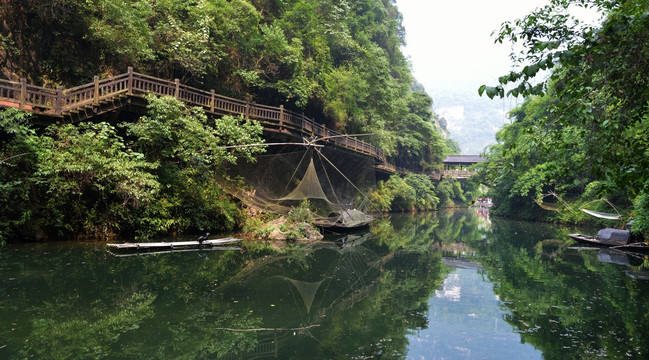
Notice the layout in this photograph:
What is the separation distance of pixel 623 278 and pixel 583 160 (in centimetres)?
795

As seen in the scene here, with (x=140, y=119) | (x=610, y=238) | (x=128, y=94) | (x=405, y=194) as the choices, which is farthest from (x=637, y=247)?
(x=405, y=194)

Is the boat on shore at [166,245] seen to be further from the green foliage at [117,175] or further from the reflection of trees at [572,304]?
the reflection of trees at [572,304]

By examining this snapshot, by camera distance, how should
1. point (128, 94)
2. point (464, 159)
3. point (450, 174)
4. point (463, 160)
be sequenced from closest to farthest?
1. point (128, 94)
2. point (450, 174)
3. point (463, 160)
4. point (464, 159)

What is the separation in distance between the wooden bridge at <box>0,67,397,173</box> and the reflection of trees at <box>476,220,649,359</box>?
10.2 m

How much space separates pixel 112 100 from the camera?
12.0 m

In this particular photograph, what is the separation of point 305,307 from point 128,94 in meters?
9.10

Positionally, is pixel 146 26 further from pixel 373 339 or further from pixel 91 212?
pixel 373 339

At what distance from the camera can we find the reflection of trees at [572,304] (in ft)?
17.4

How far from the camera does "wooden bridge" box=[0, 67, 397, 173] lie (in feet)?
34.8

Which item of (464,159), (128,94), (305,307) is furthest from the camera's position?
(464,159)

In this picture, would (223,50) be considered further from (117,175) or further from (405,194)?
(405,194)

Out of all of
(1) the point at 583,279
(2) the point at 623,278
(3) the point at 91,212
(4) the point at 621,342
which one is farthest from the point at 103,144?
(2) the point at 623,278

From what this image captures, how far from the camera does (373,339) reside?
5336 mm

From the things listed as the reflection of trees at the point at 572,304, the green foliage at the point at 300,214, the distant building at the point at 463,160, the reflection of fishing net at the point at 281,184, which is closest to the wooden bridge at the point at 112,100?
the reflection of fishing net at the point at 281,184
